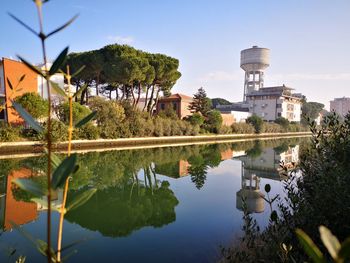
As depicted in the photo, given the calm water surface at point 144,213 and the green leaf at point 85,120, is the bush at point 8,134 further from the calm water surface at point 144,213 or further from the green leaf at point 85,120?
the green leaf at point 85,120

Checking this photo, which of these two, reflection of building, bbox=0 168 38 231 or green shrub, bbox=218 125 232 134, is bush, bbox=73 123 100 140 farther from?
green shrub, bbox=218 125 232 134

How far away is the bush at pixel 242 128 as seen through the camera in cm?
4434

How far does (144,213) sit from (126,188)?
2.92 m

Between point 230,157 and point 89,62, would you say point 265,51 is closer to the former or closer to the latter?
point 89,62

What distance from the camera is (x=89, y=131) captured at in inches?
961

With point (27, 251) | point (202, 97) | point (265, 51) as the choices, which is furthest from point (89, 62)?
point (265, 51)

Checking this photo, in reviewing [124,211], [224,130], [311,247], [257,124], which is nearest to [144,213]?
[124,211]

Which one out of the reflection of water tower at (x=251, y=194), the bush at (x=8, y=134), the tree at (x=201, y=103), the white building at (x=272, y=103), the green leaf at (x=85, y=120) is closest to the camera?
the green leaf at (x=85, y=120)

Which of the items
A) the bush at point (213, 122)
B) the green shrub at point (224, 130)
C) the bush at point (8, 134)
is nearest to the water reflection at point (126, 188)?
the bush at point (8, 134)

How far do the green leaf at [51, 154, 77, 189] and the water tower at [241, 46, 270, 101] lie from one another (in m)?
81.3

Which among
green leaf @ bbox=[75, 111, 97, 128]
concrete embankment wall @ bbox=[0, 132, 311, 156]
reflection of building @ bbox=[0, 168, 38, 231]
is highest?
green leaf @ bbox=[75, 111, 97, 128]

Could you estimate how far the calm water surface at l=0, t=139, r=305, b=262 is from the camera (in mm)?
6152

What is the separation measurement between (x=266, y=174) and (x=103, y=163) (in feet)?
28.3

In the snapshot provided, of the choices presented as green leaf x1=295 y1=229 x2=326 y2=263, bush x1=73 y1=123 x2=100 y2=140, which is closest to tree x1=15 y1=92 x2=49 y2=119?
bush x1=73 y1=123 x2=100 y2=140
